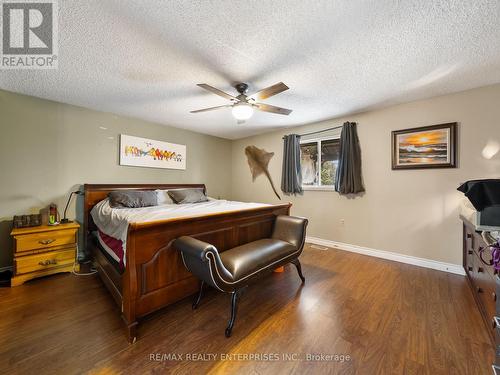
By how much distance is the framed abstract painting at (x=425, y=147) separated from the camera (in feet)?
8.42

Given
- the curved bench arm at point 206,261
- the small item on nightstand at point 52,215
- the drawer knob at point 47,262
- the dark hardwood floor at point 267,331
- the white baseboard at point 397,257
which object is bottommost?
the dark hardwood floor at point 267,331

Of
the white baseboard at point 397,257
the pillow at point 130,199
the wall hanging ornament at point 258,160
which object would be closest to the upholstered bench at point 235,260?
the white baseboard at point 397,257

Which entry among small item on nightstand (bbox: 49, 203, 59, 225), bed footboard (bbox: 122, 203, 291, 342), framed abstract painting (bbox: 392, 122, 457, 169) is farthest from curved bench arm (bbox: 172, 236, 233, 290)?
framed abstract painting (bbox: 392, 122, 457, 169)

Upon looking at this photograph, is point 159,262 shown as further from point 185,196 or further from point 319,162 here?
point 319,162

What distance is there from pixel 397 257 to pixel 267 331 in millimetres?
2477

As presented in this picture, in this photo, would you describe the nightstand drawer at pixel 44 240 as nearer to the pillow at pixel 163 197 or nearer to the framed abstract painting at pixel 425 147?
the pillow at pixel 163 197

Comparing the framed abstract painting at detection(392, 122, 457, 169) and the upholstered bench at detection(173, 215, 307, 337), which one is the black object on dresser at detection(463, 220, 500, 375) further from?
the upholstered bench at detection(173, 215, 307, 337)

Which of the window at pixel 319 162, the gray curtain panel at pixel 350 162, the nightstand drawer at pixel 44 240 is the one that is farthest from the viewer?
the window at pixel 319 162

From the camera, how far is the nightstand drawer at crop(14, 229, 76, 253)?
7.37 feet

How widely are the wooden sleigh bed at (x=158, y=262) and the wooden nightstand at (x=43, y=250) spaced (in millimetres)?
614

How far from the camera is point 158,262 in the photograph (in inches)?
63.6

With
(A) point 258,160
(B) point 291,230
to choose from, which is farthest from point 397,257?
(A) point 258,160

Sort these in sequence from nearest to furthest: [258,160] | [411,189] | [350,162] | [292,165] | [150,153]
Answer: [411,189] → [350,162] → [150,153] → [292,165] → [258,160]

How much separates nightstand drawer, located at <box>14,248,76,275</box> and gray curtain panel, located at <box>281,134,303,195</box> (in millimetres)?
3563
